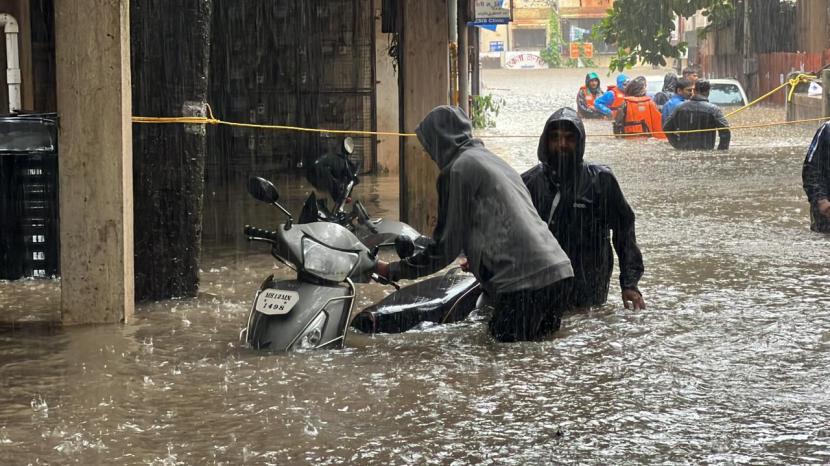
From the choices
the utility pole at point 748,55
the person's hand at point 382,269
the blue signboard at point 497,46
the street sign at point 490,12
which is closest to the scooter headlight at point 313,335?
the person's hand at point 382,269

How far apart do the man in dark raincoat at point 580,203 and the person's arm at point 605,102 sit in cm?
2801

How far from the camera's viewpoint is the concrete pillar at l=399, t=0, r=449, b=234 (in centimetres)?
1182

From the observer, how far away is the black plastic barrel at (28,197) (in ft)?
31.6

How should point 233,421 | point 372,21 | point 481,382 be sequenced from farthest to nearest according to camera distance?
point 372,21 < point 481,382 < point 233,421

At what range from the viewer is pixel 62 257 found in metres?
8.06

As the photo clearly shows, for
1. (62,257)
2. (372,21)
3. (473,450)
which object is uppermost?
(372,21)

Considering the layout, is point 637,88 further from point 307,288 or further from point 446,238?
point 307,288

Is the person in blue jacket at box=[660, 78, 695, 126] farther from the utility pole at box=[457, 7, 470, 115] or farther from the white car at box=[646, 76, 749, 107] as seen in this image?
the white car at box=[646, 76, 749, 107]

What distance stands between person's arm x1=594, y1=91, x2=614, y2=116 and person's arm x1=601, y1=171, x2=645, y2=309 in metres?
28.2

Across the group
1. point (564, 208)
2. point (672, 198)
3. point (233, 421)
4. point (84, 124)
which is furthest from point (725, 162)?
point (233, 421)

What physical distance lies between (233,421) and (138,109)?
361 centimetres

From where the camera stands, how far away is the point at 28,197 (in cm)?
967

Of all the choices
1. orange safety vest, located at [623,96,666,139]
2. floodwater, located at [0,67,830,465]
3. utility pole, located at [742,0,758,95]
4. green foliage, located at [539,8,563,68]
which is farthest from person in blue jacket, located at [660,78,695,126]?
green foliage, located at [539,8,563,68]

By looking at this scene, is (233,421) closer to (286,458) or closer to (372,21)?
(286,458)
